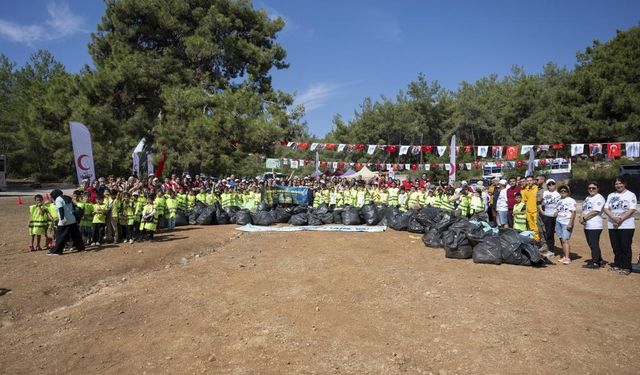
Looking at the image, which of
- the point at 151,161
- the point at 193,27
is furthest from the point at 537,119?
the point at 151,161

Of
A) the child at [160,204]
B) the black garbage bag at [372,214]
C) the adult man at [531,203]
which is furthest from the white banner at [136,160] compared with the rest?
the adult man at [531,203]

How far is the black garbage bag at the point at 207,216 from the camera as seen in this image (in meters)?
13.0

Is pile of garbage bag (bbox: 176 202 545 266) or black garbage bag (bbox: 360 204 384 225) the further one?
black garbage bag (bbox: 360 204 384 225)

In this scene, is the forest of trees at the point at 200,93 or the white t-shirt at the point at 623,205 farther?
the forest of trees at the point at 200,93

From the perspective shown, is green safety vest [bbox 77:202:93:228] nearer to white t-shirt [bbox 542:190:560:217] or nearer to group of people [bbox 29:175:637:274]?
group of people [bbox 29:175:637:274]

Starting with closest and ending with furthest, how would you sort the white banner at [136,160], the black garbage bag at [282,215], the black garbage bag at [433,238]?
the black garbage bag at [433,238], the black garbage bag at [282,215], the white banner at [136,160]

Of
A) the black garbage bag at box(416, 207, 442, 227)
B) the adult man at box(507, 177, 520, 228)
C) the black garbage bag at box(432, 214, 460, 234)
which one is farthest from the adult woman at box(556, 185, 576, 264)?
the black garbage bag at box(416, 207, 442, 227)

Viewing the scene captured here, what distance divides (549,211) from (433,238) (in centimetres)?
239

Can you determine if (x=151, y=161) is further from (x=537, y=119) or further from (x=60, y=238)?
(x=537, y=119)

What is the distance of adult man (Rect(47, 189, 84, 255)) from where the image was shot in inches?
324

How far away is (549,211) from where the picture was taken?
8.09 m

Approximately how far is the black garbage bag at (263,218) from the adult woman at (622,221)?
8.92 m

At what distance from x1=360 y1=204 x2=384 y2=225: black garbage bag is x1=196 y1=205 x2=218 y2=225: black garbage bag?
4.88 m

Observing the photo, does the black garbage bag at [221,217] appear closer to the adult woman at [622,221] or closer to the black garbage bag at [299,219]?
the black garbage bag at [299,219]
